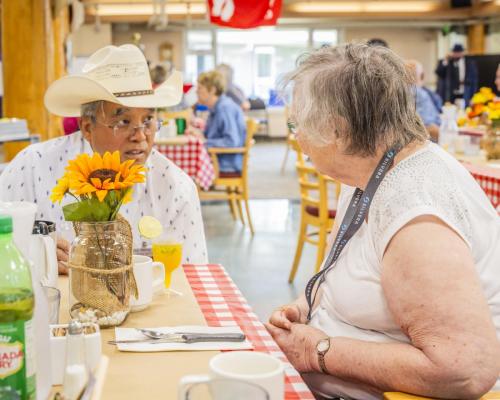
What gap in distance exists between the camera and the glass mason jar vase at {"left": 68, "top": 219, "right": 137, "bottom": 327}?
1582 mm

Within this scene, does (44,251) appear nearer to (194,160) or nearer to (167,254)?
(167,254)

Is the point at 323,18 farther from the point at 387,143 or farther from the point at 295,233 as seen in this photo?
the point at 387,143

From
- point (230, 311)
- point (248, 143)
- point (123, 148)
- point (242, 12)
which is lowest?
point (248, 143)

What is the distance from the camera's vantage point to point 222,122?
7391 mm

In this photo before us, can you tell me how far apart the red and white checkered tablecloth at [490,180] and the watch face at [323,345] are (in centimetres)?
271

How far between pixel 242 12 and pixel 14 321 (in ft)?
16.5

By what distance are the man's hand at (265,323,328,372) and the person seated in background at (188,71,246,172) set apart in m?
5.48

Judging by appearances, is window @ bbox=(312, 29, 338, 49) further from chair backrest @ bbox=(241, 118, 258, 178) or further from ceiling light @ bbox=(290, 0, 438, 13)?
chair backrest @ bbox=(241, 118, 258, 178)

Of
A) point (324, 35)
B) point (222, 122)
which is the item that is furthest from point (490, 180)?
point (324, 35)


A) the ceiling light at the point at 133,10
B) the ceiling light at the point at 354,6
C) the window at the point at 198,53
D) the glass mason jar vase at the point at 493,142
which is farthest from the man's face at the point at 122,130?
the window at the point at 198,53

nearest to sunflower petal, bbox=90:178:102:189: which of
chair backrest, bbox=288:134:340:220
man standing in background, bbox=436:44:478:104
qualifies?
chair backrest, bbox=288:134:340:220

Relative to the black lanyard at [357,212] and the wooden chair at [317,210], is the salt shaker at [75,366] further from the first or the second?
the wooden chair at [317,210]

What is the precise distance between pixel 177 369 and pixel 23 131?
14.0 ft

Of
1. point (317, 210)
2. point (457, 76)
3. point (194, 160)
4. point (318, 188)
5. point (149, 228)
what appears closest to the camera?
point (149, 228)
